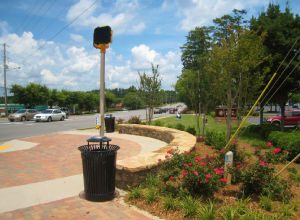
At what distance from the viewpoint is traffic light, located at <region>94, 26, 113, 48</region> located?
15.3 ft

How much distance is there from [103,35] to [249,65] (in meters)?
5.18

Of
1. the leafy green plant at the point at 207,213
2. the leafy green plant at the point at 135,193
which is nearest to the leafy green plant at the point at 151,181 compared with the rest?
the leafy green plant at the point at 135,193

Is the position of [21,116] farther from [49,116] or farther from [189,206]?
[189,206]

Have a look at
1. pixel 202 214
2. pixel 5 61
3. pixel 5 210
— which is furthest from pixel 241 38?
pixel 5 61

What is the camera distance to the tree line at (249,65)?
8.02 metres

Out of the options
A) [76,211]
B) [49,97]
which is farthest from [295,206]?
[49,97]

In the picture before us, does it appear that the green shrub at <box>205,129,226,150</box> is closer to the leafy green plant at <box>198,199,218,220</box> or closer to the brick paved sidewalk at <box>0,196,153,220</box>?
the leafy green plant at <box>198,199,218,220</box>

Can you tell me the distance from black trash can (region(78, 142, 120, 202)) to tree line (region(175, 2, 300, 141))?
4.12 meters

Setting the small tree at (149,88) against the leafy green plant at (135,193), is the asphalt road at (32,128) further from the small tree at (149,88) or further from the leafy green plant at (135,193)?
the leafy green plant at (135,193)

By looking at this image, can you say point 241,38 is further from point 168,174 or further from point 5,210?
point 5,210

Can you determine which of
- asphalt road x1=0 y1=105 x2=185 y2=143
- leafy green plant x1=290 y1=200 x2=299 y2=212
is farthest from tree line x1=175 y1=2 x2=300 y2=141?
asphalt road x1=0 y1=105 x2=185 y2=143

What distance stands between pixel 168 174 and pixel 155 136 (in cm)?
750

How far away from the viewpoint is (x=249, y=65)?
7789 mm

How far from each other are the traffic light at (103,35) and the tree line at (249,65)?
3982 millimetres
